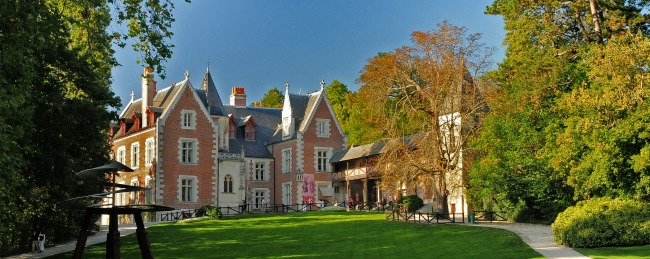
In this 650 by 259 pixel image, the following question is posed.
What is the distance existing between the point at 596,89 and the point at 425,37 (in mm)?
11090

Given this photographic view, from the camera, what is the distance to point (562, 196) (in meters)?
35.1

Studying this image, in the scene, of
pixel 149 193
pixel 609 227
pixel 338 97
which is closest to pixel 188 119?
pixel 149 193

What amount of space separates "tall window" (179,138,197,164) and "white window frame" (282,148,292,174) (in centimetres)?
851

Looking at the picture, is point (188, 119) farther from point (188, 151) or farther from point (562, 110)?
point (562, 110)

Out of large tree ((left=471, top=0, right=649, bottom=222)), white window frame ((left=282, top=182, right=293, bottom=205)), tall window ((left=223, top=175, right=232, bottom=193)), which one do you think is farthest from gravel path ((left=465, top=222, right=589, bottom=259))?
white window frame ((left=282, top=182, right=293, bottom=205))

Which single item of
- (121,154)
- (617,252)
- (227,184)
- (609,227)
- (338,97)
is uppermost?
(338,97)

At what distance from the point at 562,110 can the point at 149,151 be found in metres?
30.3

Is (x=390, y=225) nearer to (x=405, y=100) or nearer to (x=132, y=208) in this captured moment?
(x=405, y=100)

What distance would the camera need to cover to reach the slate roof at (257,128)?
196 ft

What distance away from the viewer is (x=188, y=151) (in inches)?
2087

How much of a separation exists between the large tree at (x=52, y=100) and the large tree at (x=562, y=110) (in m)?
16.7

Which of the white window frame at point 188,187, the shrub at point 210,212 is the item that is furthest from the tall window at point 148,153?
the shrub at point 210,212

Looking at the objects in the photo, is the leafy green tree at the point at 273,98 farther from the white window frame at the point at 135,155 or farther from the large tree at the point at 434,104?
the large tree at the point at 434,104

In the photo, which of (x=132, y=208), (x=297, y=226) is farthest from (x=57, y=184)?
(x=297, y=226)
